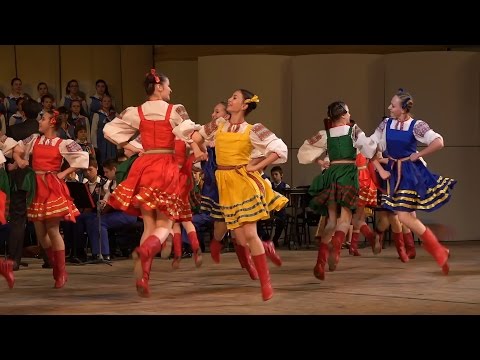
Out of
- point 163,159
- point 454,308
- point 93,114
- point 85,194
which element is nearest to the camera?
point 454,308

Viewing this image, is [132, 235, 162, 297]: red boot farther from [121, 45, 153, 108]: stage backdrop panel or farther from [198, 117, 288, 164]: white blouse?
[121, 45, 153, 108]: stage backdrop panel

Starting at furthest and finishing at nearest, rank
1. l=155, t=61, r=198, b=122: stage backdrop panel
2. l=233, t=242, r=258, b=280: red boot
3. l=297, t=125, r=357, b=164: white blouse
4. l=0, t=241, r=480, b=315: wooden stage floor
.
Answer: l=155, t=61, r=198, b=122: stage backdrop panel < l=297, t=125, r=357, b=164: white blouse < l=233, t=242, r=258, b=280: red boot < l=0, t=241, r=480, b=315: wooden stage floor

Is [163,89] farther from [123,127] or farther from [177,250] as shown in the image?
[177,250]

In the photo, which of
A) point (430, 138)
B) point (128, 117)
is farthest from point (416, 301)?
point (128, 117)

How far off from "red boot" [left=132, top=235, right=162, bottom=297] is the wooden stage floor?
123 mm

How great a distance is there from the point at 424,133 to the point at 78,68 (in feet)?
20.7

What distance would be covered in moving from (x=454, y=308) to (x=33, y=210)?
3152 mm

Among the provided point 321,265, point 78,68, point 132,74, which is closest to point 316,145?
point 321,265

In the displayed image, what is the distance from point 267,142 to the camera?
6.19 meters

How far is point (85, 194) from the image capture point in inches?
359

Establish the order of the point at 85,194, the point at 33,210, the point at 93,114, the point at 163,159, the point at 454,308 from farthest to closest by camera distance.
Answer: the point at 93,114, the point at 85,194, the point at 33,210, the point at 163,159, the point at 454,308

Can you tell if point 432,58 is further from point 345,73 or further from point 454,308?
point 454,308

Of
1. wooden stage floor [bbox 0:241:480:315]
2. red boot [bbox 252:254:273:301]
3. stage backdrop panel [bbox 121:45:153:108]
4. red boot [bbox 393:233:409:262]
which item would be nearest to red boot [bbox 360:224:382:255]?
wooden stage floor [bbox 0:241:480:315]

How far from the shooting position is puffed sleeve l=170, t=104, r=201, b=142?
20.6 ft
